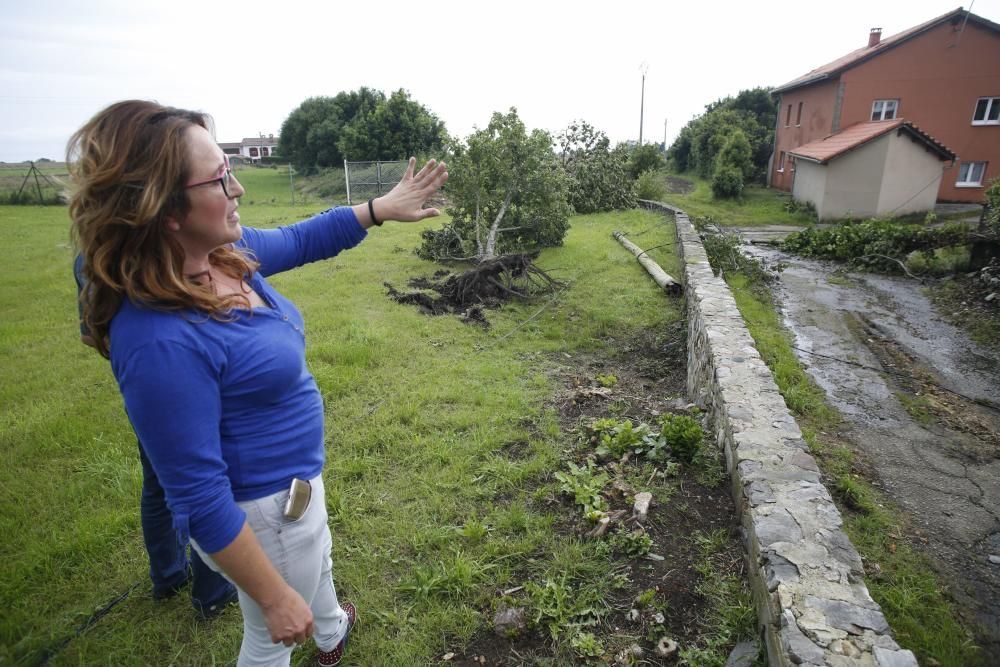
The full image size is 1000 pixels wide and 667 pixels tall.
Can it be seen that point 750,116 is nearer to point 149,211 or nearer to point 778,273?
point 778,273

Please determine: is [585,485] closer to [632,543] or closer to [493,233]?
[632,543]

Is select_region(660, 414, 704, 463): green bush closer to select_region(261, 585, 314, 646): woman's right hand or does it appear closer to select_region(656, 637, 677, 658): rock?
select_region(656, 637, 677, 658): rock

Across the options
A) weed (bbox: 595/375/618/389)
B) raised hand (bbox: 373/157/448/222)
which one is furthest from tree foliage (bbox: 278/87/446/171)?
raised hand (bbox: 373/157/448/222)

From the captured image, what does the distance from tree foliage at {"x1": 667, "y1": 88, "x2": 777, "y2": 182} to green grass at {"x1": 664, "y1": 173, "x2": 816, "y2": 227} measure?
273cm

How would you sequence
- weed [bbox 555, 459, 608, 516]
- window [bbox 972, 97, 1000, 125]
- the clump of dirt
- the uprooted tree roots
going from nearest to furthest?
1. weed [bbox 555, 459, 608, 516]
2. the uprooted tree roots
3. window [bbox 972, 97, 1000, 125]
4. the clump of dirt

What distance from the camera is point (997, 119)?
19.3 metres

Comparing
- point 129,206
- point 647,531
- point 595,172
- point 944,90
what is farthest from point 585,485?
point 944,90

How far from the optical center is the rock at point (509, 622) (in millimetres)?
2688

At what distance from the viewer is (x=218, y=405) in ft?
4.66

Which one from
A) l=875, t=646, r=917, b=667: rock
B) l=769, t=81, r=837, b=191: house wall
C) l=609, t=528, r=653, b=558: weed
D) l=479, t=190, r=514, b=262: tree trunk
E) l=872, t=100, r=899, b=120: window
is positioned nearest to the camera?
l=875, t=646, r=917, b=667: rock

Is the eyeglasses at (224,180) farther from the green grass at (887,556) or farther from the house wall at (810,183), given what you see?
the house wall at (810,183)

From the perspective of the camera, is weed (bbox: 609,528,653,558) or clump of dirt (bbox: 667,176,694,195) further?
clump of dirt (bbox: 667,176,694,195)

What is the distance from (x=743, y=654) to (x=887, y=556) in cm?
157

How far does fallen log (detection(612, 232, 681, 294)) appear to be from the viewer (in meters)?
9.02
